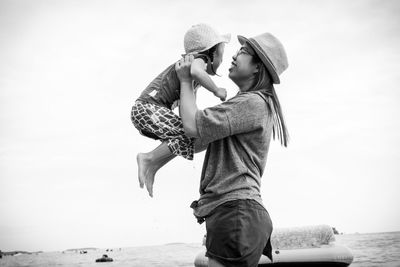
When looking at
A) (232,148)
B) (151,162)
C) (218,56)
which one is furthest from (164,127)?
(218,56)

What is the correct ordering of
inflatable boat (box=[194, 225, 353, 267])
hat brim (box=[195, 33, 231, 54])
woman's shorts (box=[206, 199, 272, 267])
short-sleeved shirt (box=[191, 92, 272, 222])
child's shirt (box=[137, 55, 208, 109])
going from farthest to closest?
inflatable boat (box=[194, 225, 353, 267]) < hat brim (box=[195, 33, 231, 54]) < child's shirt (box=[137, 55, 208, 109]) < short-sleeved shirt (box=[191, 92, 272, 222]) < woman's shorts (box=[206, 199, 272, 267])

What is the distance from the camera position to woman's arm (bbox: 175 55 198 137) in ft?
6.71

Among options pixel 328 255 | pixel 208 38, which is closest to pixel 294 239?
pixel 328 255

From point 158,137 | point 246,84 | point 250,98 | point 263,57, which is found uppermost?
point 263,57

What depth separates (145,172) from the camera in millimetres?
2379

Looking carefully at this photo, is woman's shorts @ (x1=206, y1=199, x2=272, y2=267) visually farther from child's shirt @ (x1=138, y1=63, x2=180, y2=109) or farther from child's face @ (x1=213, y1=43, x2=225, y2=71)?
child's face @ (x1=213, y1=43, x2=225, y2=71)

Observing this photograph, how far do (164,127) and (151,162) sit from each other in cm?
22

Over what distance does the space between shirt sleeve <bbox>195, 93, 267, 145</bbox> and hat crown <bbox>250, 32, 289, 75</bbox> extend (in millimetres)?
258

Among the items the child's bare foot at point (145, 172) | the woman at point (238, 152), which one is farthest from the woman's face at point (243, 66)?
the child's bare foot at point (145, 172)

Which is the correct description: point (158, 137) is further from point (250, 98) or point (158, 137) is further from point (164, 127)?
point (250, 98)

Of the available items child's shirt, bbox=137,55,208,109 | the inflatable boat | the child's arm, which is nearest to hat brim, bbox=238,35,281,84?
the child's arm

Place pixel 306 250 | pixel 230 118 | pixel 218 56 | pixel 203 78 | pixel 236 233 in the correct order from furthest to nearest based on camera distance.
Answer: pixel 306 250, pixel 218 56, pixel 203 78, pixel 230 118, pixel 236 233

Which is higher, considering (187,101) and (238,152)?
(187,101)

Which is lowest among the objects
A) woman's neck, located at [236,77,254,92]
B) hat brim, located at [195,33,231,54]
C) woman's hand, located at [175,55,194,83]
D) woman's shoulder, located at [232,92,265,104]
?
woman's shoulder, located at [232,92,265,104]
